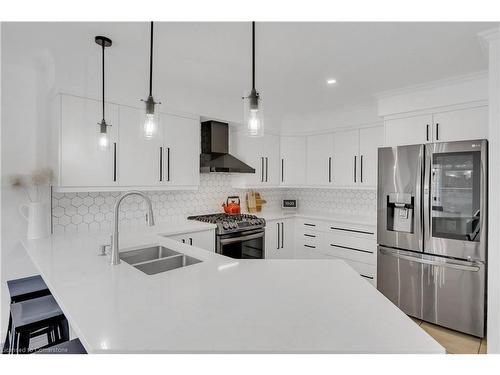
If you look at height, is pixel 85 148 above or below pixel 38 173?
above

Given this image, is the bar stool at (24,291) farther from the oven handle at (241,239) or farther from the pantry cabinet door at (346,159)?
the pantry cabinet door at (346,159)

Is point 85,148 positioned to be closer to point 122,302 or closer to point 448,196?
point 122,302

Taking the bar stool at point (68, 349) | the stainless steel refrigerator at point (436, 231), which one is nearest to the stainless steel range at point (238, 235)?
the stainless steel refrigerator at point (436, 231)

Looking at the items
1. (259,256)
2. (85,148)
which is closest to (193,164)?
(85,148)

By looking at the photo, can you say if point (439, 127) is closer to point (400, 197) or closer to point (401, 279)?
point (400, 197)

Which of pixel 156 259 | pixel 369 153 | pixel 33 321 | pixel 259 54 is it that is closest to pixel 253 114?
pixel 259 54

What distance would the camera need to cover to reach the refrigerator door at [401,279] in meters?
2.88

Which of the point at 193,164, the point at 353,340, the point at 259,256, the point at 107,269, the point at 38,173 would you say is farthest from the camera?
the point at 259,256

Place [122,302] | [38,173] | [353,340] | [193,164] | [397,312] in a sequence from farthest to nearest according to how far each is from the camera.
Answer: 1. [193,164]
2. [38,173]
3. [122,302]
4. [397,312]
5. [353,340]

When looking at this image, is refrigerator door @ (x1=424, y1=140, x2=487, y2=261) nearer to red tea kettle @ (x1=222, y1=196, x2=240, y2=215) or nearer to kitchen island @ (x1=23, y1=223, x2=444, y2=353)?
kitchen island @ (x1=23, y1=223, x2=444, y2=353)

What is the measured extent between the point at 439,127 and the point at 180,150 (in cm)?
268

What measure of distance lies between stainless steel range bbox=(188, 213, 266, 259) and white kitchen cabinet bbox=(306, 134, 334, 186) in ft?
3.63

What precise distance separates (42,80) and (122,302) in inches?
93.5

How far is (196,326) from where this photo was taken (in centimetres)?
100
